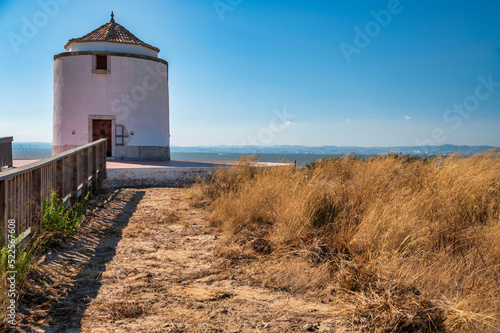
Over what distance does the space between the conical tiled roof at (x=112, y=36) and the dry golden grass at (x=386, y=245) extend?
1451 cm

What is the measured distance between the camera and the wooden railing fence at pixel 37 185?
13.0 ft

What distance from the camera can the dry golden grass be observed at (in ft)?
9.68

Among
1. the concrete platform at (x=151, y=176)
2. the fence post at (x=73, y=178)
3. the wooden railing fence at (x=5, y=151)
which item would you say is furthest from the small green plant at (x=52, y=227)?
the concrete platform at (x=151, y=176)

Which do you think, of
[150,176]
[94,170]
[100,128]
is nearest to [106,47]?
[100,128]

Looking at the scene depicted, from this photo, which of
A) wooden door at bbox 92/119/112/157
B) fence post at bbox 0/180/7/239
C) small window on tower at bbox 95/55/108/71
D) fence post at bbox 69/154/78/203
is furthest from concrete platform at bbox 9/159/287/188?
small window on tower at bbox 95/55/108/71

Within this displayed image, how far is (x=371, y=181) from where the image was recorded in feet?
20.3

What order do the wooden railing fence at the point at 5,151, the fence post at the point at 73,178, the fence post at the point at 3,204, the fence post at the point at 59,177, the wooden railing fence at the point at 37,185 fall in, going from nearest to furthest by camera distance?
the fence post at the point at 3,204 < the wooden railing fence at the point at 37,185 < the fence post at the point at 59,177 < the fence post at the point at 73,178 < the wooden railing fence at the point at 5,151

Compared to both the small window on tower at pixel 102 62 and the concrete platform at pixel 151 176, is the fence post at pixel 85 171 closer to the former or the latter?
the concrete platform at pixel 151 176

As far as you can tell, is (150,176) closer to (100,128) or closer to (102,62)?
(100,128)

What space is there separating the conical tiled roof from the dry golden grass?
571 inches

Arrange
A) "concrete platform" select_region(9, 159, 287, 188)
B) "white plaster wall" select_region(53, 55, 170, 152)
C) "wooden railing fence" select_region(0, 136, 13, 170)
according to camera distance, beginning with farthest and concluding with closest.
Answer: "white plaster wall" select_region(53, 55, 170, 152) → "concrete platform" select_region(9, 159, 287, 188) → "wooden railing fence" select_region(0, 136, 13, 170)

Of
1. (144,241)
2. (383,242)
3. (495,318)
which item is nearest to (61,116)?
(144,241)

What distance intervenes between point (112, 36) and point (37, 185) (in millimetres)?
15776

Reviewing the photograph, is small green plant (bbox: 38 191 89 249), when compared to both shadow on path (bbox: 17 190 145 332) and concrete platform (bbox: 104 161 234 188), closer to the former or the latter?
shadow on path (bbox: 17 190 145 332)
